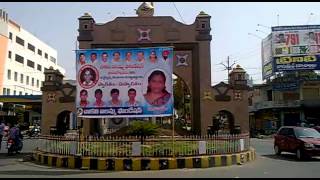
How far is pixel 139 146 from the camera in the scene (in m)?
14.9

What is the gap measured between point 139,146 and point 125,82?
2614mm

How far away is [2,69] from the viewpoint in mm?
60938

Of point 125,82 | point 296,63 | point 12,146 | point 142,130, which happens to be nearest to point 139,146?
point 125,82

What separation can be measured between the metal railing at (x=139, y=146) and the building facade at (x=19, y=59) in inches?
1916

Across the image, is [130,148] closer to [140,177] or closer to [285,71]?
[140,177]

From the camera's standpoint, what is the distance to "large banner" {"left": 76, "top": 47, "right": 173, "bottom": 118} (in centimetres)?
1603

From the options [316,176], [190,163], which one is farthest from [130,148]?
[316,176]

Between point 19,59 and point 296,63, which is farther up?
point 19,59

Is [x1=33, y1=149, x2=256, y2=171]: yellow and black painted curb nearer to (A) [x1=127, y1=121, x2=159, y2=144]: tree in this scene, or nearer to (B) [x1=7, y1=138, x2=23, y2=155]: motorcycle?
(A) [x1=127, y1=121, x2=159, y2=144]: tree

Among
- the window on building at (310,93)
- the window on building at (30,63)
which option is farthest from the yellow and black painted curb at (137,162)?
the window on building at (30,63)

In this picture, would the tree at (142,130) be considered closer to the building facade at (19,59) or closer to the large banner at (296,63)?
the large banner at (296,63)

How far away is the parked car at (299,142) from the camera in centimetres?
1839

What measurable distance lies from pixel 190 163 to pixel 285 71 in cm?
3881

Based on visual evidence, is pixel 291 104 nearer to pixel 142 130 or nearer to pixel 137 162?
pixel 142 130
